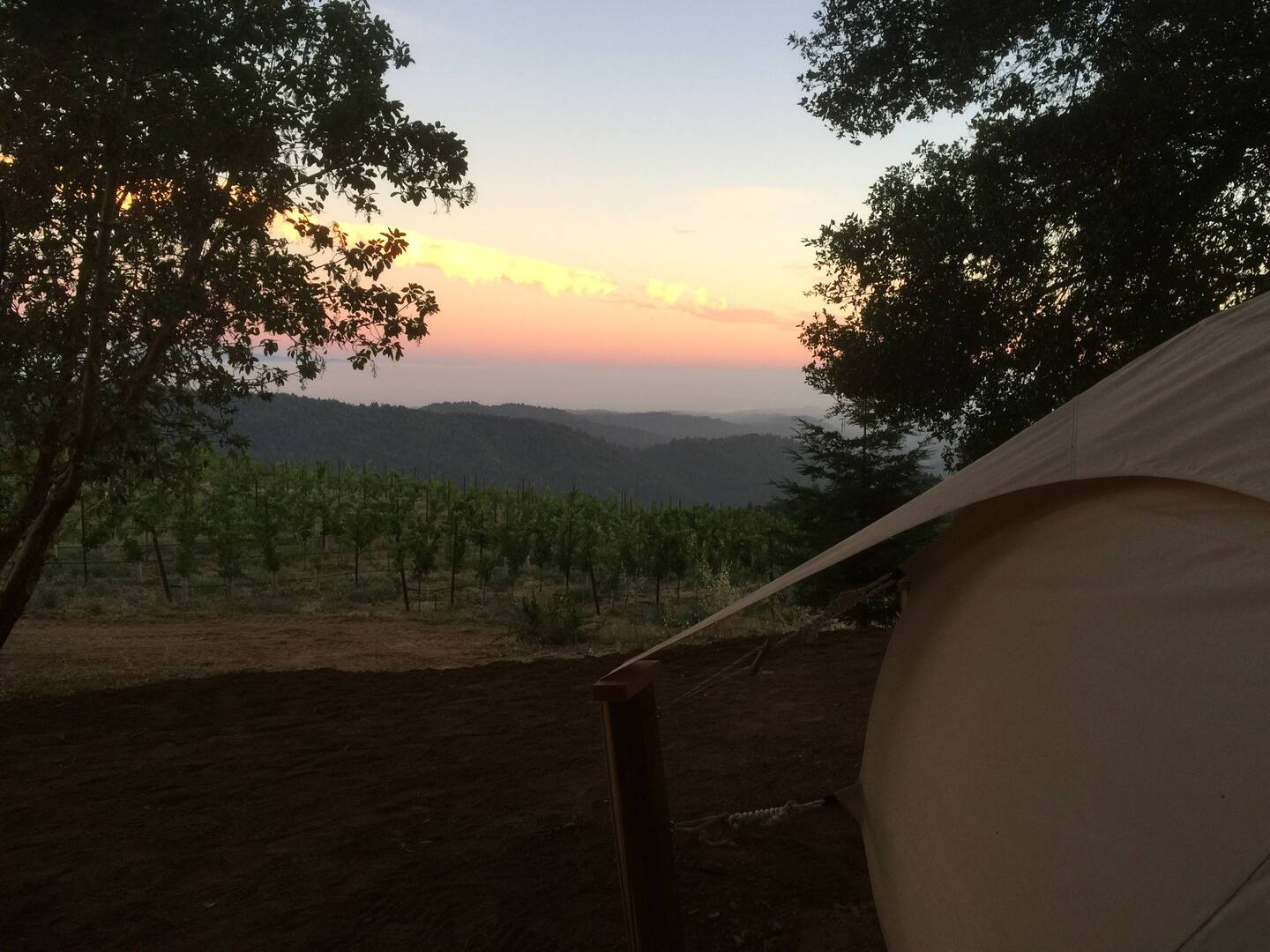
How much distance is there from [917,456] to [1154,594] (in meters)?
9.32

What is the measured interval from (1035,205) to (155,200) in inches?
305

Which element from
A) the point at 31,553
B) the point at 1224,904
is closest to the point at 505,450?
the point at 31,553

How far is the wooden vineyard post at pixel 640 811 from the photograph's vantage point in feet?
8.39

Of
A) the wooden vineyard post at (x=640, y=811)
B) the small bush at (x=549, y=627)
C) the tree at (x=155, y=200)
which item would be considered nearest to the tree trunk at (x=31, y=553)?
the tree at (x=155, y=200)

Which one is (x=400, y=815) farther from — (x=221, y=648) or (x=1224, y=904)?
(x=221, y=648)

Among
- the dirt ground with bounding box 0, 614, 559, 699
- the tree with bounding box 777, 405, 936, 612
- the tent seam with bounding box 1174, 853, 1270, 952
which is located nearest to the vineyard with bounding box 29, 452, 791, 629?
the dirt ground with bounding box 0, 614, 559, 699

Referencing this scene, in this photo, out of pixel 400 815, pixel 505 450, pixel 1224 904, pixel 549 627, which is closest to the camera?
pixel 1224 904

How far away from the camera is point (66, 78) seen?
6750 mm

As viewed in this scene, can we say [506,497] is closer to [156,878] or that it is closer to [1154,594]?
[156,878]

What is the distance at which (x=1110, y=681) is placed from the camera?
2084mm

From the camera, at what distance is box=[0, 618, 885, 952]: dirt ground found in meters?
3.52

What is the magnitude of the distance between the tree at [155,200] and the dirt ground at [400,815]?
103 inches

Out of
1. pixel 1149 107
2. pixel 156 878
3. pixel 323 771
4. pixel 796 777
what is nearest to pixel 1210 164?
pixel 1149 107

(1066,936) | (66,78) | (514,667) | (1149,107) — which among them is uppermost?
(66,78)
